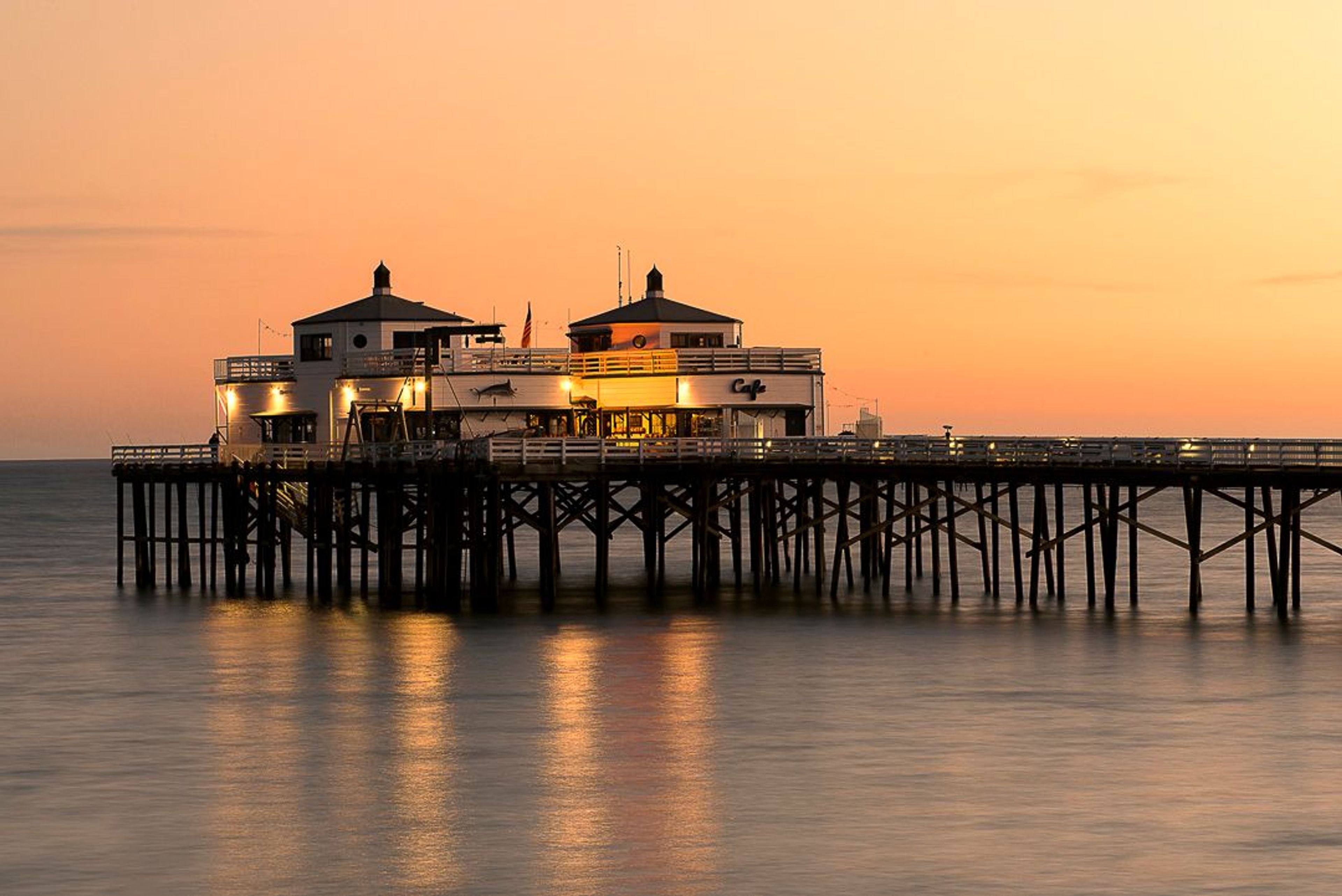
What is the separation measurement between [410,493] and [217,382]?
33.5 ft

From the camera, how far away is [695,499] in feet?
218

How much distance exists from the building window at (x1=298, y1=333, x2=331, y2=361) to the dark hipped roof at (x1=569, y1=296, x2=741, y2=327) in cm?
841

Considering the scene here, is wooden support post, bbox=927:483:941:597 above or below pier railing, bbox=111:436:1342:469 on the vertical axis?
below

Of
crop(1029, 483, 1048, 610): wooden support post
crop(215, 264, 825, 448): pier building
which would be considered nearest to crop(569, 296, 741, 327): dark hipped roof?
crop(215, 264, 825, 448): pier building

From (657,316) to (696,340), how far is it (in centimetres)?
154

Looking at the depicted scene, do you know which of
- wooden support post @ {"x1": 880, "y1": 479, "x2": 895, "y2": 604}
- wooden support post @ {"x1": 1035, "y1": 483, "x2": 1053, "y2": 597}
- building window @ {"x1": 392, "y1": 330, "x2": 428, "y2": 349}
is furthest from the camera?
building window @ {"x1": 392, "y1": 330, "x2": 428, "y2": 349}

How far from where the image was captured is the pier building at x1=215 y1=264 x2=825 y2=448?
71.9m

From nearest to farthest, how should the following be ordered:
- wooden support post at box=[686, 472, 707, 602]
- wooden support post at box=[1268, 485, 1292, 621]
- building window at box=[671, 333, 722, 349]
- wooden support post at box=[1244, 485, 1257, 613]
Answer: wooden support post at box=[1268, 485, 1292, 621] → wooden support post at box=[1244, 485, 1257, 613] → wooden support post at box=[686, 472, 707, 602] → building window at box=[671, 333, 722, 349]

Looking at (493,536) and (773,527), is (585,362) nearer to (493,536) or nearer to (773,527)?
(773,527)

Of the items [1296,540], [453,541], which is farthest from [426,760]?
[1296,540]

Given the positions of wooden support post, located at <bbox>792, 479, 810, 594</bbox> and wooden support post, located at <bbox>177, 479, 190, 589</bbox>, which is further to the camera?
wooden support post, located at <bbox>177, 479, 190, 589</bbox>

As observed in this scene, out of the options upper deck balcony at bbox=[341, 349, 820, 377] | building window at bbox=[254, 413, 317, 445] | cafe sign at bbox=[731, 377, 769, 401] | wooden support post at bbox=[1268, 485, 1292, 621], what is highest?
upper deck balcony at bbox=[341, 349, 820, 377]

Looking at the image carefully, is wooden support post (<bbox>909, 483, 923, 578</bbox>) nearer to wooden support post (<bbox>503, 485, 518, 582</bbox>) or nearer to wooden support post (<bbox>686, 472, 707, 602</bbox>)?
wooden support post (<bbox>686, 472, 707, 602</bbox>)

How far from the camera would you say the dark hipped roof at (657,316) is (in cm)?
7656
